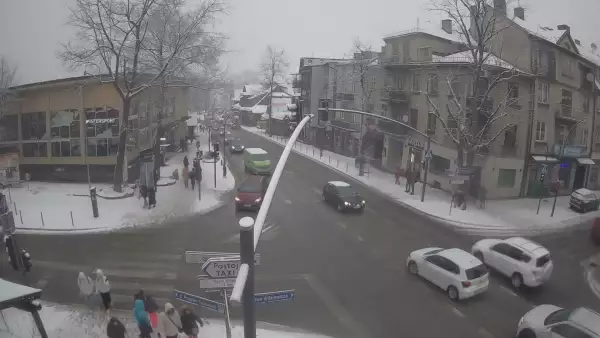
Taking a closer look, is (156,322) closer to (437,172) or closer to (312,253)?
(312,253)

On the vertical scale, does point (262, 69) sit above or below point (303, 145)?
above

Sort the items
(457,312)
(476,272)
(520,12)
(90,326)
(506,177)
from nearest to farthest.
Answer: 1. (90,326)
2. (457,312)
3. (476,272)
4. (520,12)
5. (506,177)

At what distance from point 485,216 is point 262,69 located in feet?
145

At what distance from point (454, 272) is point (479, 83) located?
10679 mm

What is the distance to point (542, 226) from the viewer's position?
1483 centimetres

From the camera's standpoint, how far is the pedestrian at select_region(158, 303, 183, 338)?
816cm

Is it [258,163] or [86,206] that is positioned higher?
[258,163]

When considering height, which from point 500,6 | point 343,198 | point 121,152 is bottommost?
point 343,198

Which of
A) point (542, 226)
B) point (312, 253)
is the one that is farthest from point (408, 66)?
point (312, 253)

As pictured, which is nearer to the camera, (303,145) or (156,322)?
(156,322)

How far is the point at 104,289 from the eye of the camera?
32.6 ft

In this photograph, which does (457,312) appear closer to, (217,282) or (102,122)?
(217,282)

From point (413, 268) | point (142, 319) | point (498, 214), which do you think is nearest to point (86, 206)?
point (142, 319)

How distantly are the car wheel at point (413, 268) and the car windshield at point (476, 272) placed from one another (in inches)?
68.6
